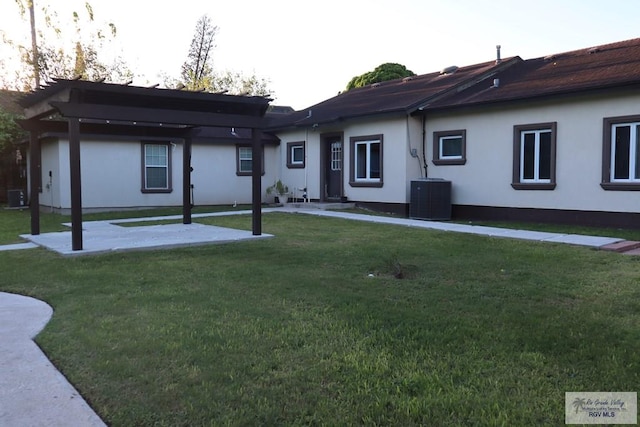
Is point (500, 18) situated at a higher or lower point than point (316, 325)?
higher

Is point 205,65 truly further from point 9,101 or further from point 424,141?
point 424,141

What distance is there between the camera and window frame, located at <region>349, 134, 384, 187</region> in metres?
15.9

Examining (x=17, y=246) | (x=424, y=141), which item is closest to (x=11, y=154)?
(x=17, y=246)

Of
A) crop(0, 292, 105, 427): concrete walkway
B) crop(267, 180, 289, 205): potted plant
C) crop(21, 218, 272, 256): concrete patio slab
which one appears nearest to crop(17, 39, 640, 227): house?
crop(267, 180, 289, 205): potted plant

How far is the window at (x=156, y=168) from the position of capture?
60.9 feet

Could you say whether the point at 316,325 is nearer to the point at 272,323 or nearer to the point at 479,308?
the point at 272,323

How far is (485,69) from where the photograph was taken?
16.1 meters

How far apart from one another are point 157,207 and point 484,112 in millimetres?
11408

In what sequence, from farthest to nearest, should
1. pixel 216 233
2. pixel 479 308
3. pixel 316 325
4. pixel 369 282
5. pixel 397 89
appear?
pixel 397 89, pixel 216 233, pixel 369 282, pixel 479 308, pixel 316 325

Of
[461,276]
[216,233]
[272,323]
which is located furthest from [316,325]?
[216,233]

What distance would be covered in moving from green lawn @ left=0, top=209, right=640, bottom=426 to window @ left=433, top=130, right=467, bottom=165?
6.99m

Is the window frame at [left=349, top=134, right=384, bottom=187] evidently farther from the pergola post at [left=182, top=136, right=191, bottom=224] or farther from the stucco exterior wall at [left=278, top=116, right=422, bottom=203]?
the pergola post at [left=182, top=136, right=191, bottom=224]

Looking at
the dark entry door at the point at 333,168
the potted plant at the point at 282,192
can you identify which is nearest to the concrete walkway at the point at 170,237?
the dark entry door at the point at 333,168

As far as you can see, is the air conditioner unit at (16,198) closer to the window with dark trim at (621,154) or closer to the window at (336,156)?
the window at (336,156)
